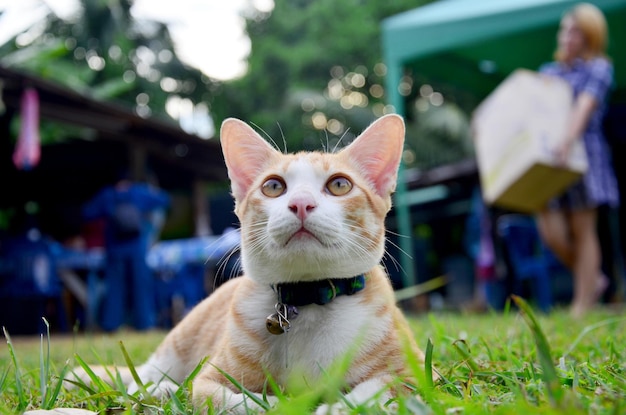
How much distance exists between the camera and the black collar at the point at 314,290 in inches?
63.7

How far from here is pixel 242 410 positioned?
132 centimetres

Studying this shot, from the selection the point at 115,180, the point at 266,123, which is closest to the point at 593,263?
the point at 115,180

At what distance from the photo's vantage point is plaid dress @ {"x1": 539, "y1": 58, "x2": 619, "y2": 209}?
419 cm

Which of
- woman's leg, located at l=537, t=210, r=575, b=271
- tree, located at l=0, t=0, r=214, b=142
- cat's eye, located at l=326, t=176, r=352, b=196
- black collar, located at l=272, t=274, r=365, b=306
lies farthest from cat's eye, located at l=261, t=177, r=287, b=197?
tree, located at l=0, t=0, r=214, b=142

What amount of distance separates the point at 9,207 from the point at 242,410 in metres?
8.28

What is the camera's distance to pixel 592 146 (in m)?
4.39

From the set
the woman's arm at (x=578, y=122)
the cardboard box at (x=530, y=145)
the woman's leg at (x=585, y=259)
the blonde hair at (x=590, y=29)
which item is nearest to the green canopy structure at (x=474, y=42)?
the blonde hair at (x=590, y=29)

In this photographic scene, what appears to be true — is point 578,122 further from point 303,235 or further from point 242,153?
point 303,235

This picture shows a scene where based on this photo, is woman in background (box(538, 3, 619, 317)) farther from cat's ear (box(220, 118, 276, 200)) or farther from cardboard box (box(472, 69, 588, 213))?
cat's ear (box(220, 118, 276, 200))

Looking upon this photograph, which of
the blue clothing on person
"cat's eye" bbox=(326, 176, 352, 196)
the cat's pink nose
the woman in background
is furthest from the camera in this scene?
the blue clothing on person

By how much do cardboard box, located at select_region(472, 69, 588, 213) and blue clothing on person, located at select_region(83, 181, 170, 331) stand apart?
365 cm

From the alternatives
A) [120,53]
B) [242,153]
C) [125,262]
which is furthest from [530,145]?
[120,53]

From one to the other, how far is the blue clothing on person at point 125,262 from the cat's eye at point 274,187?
4.82 meters

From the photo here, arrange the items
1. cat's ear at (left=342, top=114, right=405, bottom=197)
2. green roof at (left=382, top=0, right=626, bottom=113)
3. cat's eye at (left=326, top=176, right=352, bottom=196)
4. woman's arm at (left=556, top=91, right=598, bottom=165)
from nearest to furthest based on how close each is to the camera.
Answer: cat's eye at (left=326, top=176, right=352, bottom=196), cat's ear at (left=342, top=114, right=405, bottom=197), woman's arm at (left=556, top=91, right=598, bottom=165), green roof at (left=382, top=0, right=626, bottom=113)
